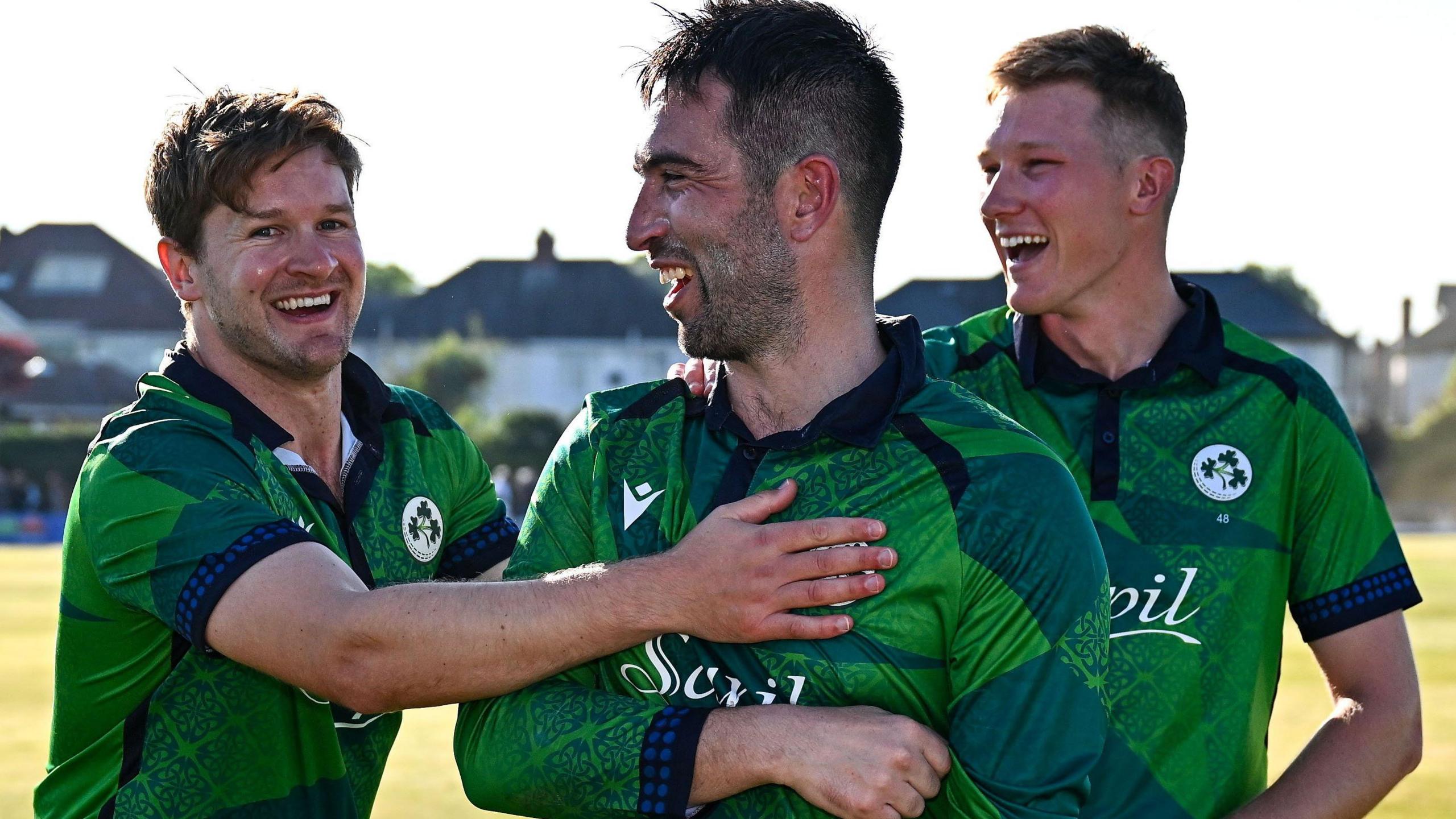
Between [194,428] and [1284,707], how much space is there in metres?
11.1

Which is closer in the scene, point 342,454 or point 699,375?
point 699,375

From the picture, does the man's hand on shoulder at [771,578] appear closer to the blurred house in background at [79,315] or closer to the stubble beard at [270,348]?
the stubble beard at [270,348]

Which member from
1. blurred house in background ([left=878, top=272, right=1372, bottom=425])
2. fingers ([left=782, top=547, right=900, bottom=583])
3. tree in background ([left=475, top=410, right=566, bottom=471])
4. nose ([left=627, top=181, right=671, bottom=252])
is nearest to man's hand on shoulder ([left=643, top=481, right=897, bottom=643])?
fingers ([left=782, top=547, right=900, bottom=583])

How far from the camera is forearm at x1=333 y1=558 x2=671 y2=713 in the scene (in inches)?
107

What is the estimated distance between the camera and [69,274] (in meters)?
65.3

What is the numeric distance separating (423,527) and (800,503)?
1.48 metres

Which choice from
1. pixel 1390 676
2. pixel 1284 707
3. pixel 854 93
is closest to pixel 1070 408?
pixel 1390 676

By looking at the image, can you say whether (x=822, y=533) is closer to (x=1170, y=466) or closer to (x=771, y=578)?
(x=771, y=578)

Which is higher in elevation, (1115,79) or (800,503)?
(1115,79)

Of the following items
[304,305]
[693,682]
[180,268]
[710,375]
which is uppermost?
[180,268]

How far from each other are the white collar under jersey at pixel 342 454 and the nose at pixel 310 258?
0.41m

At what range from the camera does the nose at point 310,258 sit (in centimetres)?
375

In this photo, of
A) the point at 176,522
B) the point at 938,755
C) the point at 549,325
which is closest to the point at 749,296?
the point at 938,755

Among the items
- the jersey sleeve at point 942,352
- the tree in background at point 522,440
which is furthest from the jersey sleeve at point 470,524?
the tree in background at point 522,440
